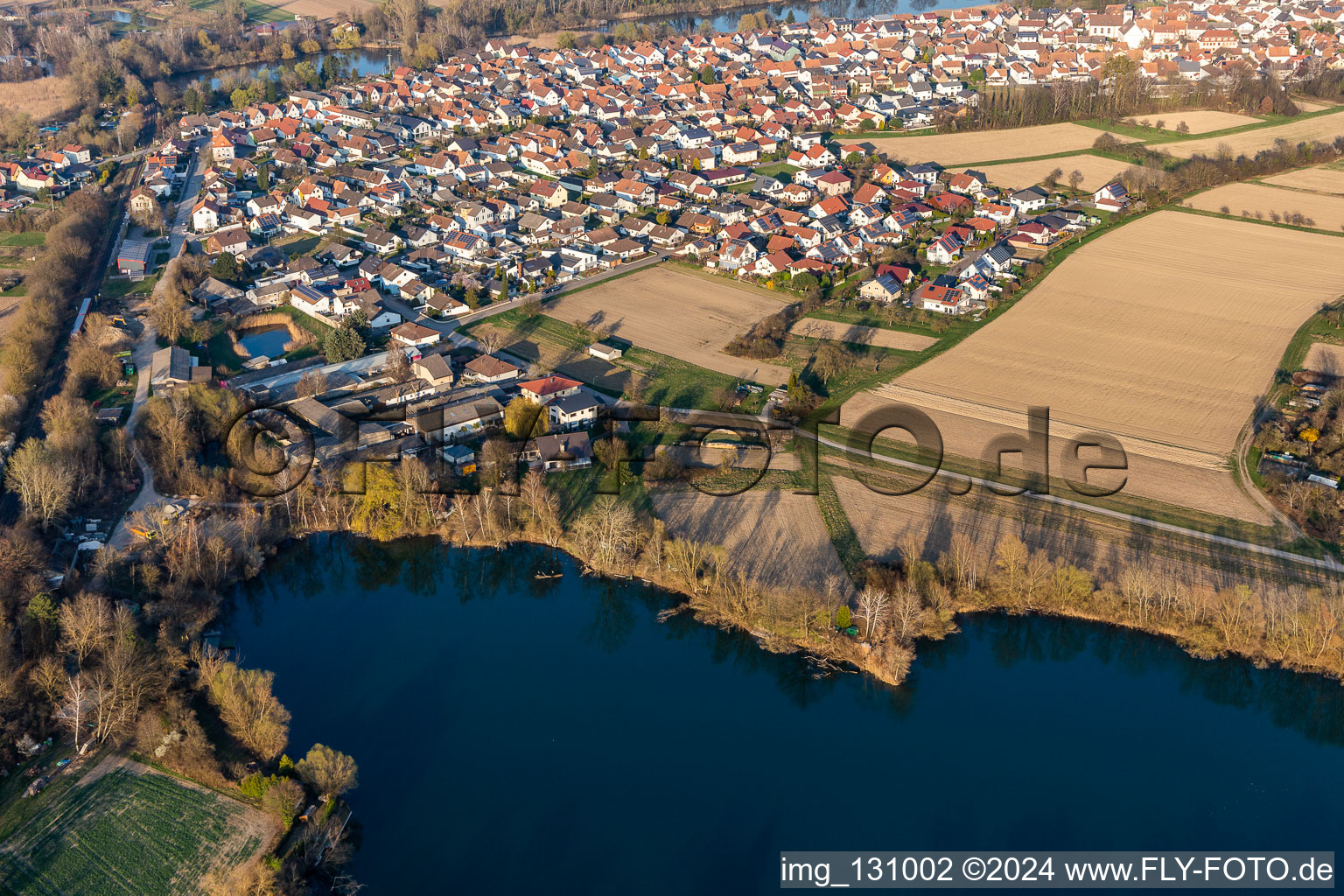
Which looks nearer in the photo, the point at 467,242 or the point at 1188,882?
the point at 1188,882

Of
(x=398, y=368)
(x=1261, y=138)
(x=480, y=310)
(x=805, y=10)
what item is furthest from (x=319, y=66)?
(x=1261, y=138)

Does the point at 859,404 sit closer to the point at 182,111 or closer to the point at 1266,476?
the point at 1266,476

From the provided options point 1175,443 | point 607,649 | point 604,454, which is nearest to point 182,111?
point 604,454

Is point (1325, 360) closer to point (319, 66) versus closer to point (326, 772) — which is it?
point (326, 772)

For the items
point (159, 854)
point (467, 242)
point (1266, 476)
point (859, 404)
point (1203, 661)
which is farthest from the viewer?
point (467, 242)

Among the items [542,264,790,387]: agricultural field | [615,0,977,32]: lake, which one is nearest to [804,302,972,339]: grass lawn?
[542,264,790,387]: agricultural field

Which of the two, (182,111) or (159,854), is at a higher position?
(182,111)
